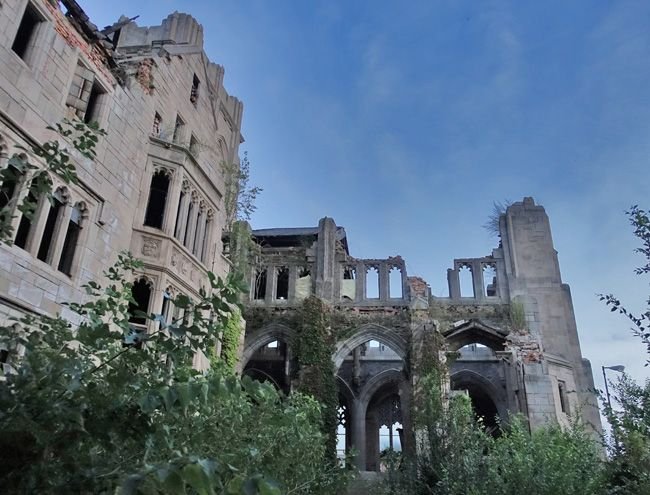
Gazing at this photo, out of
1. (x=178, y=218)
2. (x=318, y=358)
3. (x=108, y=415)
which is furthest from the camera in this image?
(x=318, y=358)

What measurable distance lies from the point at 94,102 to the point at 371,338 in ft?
A: 46.2

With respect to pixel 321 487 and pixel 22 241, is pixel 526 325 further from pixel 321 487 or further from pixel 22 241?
pixel 22 241

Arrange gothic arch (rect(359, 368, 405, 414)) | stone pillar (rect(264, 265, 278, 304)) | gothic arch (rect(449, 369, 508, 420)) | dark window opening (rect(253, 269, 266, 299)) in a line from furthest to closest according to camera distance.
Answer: gothic arch (rect(359, 368, 405, 414)) → gothic arch (rect(449, 369, 508, 420)) → dark window opening (rect(253, 269, 266, 299)) → stone pillar (rect(264, 265, 278, 304))

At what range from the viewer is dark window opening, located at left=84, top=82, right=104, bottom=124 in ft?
34.6

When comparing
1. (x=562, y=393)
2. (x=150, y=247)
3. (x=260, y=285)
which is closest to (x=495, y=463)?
(x=150, y=247)

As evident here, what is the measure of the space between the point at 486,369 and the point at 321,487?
699 inches

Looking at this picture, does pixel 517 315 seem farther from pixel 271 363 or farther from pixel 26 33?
pixel 26 33

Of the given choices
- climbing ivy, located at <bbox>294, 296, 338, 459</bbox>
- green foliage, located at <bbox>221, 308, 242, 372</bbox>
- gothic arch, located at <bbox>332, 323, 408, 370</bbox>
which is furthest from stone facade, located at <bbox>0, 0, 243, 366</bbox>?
gothic arch, located at <bbox>332, 323, 408, 370</bbox>

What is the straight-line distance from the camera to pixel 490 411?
86.1 feet

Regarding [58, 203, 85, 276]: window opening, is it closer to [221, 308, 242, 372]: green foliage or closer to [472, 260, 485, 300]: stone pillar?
[221, 308, 242, 372]: green foliage

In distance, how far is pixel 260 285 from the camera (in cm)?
2400

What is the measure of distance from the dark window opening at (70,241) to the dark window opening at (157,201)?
3.61 m

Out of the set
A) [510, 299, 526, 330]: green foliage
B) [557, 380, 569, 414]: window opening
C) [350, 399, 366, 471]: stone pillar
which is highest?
[510, 299, 526, 330]: green foliage

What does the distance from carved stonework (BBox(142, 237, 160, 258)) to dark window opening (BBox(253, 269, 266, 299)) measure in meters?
10.8
